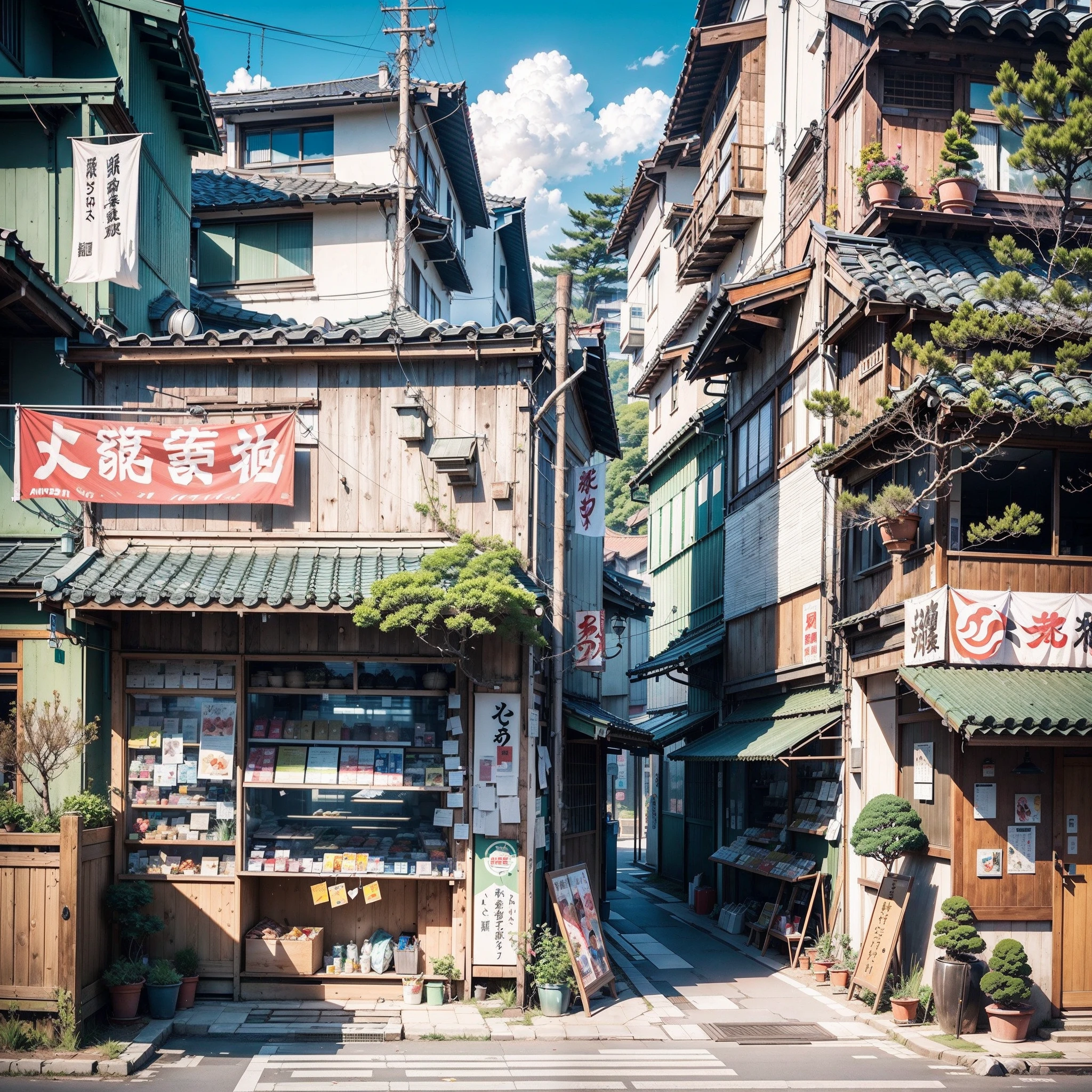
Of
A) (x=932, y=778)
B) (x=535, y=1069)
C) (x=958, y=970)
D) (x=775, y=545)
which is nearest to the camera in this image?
(x=535, y=1069)

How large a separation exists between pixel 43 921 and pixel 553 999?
621cm

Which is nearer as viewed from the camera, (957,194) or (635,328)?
(957,194)

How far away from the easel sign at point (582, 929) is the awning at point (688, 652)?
991cm

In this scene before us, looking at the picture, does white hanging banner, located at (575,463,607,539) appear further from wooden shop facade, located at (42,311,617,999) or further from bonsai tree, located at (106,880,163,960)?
bonsai tree, located at (106,880,163,960)

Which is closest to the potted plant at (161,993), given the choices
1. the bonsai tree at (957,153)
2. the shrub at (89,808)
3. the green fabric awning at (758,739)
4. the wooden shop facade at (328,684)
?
the wooden shop facade at (328,684)

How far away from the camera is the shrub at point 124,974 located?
47.1ft

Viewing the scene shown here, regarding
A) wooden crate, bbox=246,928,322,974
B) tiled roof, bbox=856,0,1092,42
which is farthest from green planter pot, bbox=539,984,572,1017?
tiled roof, bbox=856,0,1092,42

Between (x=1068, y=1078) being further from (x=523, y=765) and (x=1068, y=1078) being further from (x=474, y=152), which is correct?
(x=474, y=152)

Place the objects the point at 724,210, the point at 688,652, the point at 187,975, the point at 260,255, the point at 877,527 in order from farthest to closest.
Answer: the point at 260,255, the point at 688,652, the point at 724,210, the point at 877,527, the point at 187,975

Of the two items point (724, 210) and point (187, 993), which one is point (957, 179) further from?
point (187, 993)

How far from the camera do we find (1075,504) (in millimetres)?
17250

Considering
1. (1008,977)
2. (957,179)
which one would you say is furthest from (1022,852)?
(957,179)

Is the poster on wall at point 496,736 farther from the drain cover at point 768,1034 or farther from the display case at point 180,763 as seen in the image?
the drain cover at point 768,1034

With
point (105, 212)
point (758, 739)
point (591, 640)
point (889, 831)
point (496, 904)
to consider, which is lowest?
point (496, 904)
